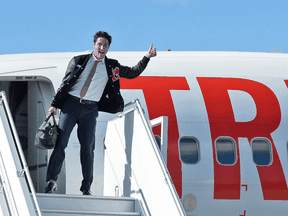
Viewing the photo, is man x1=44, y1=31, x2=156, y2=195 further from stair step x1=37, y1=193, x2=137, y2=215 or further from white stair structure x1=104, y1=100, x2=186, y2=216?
stair step x1=37, y1=193, x2=137, y2=215

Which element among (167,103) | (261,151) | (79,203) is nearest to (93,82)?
(79,203)

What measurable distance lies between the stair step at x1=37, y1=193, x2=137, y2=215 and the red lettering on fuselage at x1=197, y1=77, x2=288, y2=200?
96.4 inches

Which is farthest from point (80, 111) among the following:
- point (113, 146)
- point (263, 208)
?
point (263, 208)

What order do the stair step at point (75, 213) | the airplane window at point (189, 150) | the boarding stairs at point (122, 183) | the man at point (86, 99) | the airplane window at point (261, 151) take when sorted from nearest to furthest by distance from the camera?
1. the boarding stairs at point (122, 183)
2. the stair step at point (75, 213)
3. the man at point (86, 99)
4. the airplane window at point (189, 150)
5. the airplane window at point (261, 151)

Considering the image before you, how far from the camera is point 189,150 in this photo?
693 centimetres

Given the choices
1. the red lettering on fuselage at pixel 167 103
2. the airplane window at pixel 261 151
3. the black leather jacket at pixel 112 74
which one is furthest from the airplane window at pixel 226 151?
the black leather jacket at pixel 112 74

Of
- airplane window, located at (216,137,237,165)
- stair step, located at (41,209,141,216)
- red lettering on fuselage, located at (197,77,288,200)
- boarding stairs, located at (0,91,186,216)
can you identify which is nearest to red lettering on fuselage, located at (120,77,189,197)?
red lettering on fuselage, located at (197,77,288,200)

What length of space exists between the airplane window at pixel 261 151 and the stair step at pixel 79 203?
306 cm

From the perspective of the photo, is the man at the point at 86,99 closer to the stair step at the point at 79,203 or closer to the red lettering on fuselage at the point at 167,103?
the stair step at the point at 79,203

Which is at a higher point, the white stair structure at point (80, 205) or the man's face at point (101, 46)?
the man's face at point (101, 46)

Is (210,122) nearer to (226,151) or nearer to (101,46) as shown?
(226,151)

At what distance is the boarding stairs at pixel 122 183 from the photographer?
4152mm

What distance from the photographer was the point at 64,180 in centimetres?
738

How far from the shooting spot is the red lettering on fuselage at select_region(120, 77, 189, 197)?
673cm
